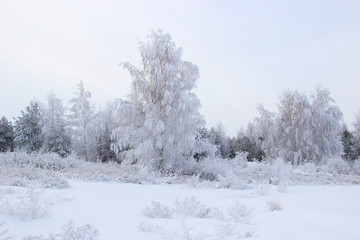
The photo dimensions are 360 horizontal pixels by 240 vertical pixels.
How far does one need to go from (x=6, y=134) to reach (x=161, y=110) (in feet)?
101

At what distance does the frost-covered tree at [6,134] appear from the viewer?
3622 centimetres

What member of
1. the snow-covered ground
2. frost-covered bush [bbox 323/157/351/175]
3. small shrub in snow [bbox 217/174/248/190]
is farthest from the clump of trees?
the snow-covered ground

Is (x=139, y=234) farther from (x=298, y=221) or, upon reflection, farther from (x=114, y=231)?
(x=298, y=221)

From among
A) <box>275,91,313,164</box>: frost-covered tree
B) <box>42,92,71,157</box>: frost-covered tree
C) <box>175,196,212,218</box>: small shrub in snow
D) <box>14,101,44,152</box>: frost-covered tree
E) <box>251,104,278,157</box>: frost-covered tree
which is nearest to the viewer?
<box>175,196,212,218</box>: small shrub in snow

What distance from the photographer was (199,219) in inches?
155

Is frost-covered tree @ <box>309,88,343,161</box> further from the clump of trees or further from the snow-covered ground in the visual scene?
the snow-covered ground

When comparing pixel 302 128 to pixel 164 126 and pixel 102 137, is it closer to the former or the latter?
pixel 164 126

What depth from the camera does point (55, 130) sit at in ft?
102

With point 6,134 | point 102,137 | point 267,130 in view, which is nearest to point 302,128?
point 267,130

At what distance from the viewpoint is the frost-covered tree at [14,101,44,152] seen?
33.2m

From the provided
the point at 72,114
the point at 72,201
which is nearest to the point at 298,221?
the point at 72,201

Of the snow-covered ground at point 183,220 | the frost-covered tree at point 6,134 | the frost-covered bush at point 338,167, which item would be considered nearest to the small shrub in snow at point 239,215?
the snow-covered ground at point 183,220

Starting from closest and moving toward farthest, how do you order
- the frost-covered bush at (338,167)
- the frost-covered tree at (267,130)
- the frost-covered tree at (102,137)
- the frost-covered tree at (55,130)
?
the frost-covered bush at (338,167)
the frost-covered tree at (267,130)
the frost-covered tree at (55,130)
the frost-covered tree at (102,137)

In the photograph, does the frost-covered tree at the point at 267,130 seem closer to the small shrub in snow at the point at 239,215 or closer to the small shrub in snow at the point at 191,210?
the small shrub in snow at the point at 239,215
